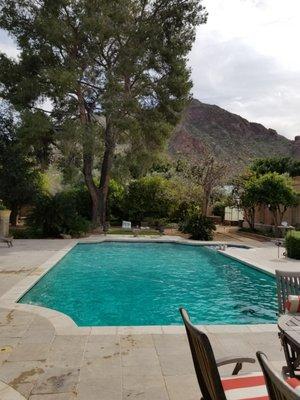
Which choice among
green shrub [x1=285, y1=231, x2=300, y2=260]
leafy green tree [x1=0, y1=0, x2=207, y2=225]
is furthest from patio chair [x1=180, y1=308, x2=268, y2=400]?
leafy green tree [x1=0, y1=0, x2=207, y2=225]

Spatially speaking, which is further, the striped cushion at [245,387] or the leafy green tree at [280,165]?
the leafy green tree at [280,165]

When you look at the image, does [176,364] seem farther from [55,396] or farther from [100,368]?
[55,396]

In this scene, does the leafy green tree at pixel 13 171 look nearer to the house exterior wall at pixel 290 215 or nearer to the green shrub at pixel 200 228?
the green shrub at pixel 200 228

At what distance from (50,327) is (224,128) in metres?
60.1

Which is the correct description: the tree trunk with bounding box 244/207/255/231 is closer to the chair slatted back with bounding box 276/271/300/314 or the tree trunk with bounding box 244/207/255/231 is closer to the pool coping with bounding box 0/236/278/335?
the pool coping with bounding box 0/236/278/335

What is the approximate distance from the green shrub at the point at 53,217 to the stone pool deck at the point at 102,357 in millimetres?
12389

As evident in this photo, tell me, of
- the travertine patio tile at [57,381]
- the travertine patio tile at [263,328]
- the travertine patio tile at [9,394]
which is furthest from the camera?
the travertine patio tile at [263,328]

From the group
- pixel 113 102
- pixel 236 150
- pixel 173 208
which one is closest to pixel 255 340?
pixel 113 102

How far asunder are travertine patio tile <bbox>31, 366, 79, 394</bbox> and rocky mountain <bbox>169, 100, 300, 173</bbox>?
4907cm

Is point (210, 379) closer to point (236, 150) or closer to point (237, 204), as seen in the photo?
point (237, 204)

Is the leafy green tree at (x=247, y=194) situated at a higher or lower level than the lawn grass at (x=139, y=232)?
higher

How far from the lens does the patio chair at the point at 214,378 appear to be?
2.24 m

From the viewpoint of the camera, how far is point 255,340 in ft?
16.2

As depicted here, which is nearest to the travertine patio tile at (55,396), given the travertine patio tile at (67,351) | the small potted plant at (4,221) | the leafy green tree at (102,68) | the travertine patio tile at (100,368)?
the travertine patio tile at (100,368)
